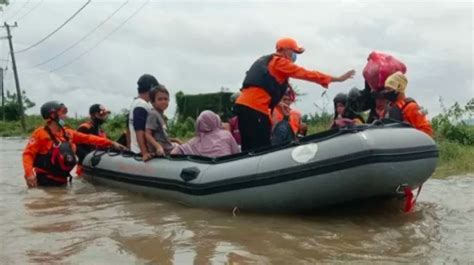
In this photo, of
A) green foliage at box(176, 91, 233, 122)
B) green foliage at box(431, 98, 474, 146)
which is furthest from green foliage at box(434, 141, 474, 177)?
green foliage at box(176, 91, 233, 122)

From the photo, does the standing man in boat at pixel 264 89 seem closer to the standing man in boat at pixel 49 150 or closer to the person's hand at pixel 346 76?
the person's hand at pixel 346 76

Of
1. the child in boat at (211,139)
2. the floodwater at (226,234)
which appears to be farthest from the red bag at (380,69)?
the child in boat at (211,139)

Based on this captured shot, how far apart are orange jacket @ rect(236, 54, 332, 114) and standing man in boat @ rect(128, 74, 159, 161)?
1.14 metres

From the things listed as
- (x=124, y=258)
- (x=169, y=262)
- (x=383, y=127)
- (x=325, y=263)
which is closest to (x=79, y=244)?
(x=124, y=258)

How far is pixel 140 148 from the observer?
6203 mm

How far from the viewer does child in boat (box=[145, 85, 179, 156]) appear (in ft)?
20.1

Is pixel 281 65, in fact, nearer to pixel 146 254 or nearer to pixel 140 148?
pixel 140 148

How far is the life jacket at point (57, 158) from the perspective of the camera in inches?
273

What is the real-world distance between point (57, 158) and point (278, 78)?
9.62 feet

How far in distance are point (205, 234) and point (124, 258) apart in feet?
2.62

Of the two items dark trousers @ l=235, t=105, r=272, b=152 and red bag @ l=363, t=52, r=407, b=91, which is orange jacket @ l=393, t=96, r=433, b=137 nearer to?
red bag @ l=363, t=52, r=407, b=91

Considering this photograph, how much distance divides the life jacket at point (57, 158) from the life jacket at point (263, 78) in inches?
98.1

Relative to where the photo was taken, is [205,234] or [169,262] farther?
[205,234]

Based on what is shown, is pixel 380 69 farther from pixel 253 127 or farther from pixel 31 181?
pixel 31 181
